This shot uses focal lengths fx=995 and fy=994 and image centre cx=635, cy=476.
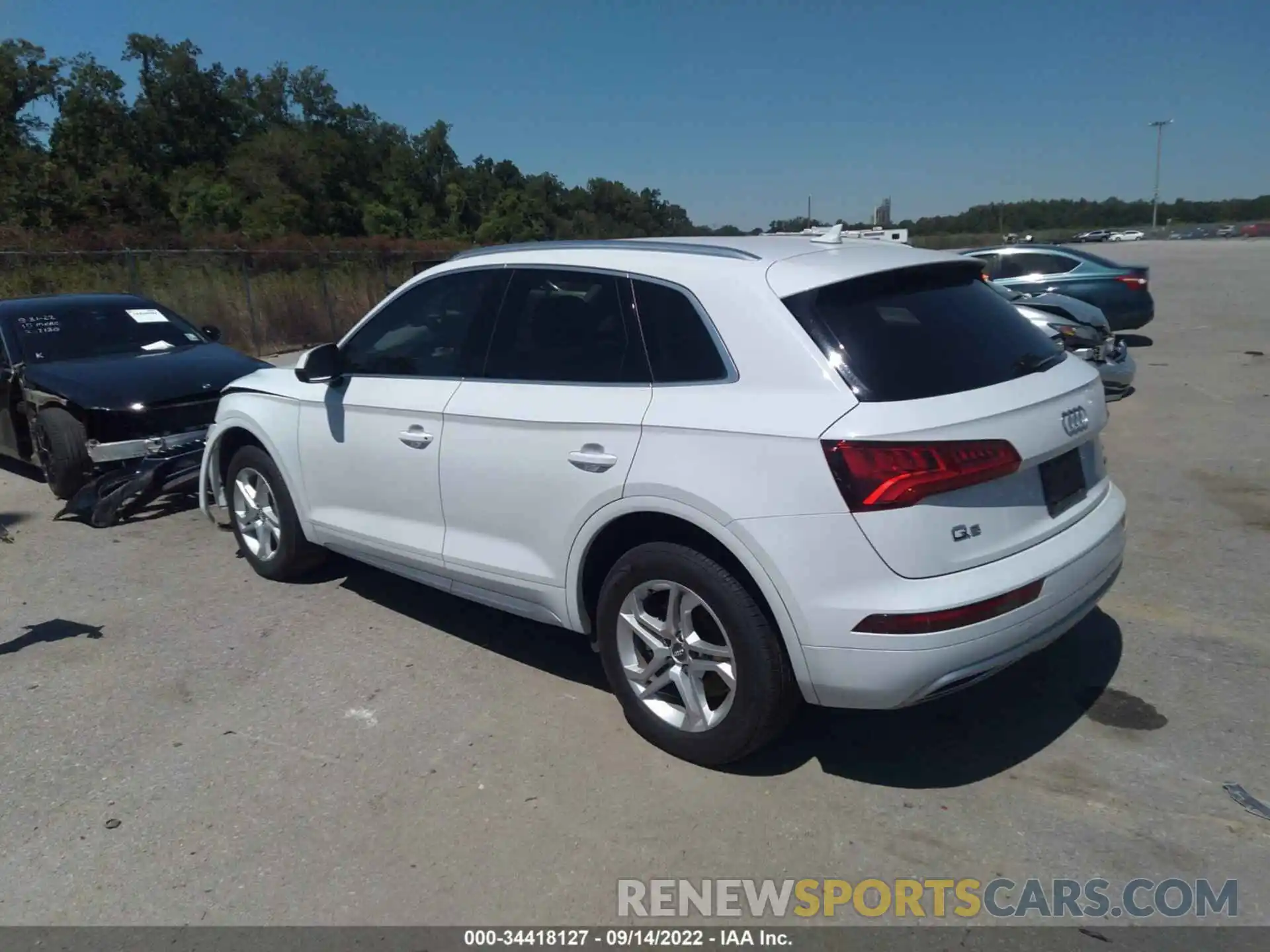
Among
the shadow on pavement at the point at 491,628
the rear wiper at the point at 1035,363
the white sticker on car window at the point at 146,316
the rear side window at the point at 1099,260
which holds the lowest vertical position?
the shadow on pavement at the point at 491,628

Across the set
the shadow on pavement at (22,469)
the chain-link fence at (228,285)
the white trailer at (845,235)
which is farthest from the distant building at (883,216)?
the chain-link fence at (228,285)

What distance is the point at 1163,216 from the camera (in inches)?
3999

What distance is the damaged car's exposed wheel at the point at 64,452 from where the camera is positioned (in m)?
7.20

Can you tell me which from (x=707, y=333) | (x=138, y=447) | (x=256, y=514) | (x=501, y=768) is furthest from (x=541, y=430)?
(x=138, y=447)

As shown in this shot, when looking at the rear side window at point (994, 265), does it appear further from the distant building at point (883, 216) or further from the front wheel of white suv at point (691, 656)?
the front wheel of white suv at point (691, 656)

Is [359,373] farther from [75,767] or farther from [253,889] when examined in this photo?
[253,889]

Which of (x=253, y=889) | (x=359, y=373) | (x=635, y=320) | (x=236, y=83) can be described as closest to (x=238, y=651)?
(x=359, y=373)

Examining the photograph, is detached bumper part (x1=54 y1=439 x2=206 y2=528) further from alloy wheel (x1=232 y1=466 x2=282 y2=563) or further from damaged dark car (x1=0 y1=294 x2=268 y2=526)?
alloy wheel (x1=232 y1=466 x2=282 y2=563)

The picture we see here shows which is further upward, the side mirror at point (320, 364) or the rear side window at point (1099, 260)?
the side mirror at point (320, 364)

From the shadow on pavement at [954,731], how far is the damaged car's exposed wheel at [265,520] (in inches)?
118

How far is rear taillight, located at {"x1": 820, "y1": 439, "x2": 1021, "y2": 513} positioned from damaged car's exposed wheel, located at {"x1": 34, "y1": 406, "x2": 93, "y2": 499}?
6.16 metres

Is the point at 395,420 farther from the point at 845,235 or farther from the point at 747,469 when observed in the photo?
the point at 845,235

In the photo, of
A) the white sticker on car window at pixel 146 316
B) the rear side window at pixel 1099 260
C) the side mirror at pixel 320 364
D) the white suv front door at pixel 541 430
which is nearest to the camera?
the white suv front door at pixel 541 430

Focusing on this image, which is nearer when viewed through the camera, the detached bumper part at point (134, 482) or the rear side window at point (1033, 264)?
the detached bumper part at point (134, 482)
